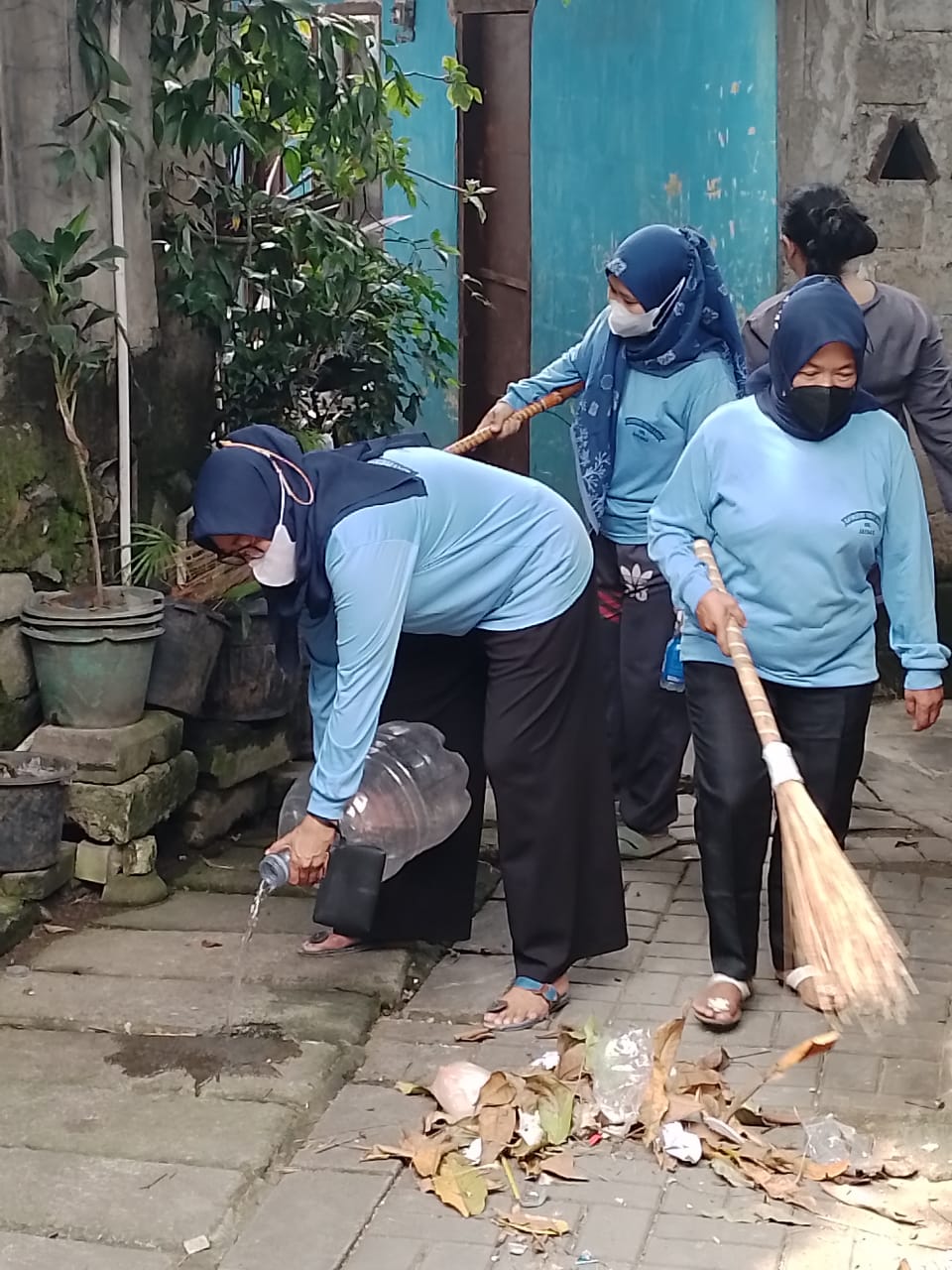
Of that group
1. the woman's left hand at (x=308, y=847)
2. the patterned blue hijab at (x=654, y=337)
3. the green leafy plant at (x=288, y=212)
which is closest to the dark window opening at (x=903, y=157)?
the green leafy plant at (x=288, y=212)

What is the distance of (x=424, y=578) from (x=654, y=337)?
4.82ft

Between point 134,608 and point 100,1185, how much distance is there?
1.95 meters

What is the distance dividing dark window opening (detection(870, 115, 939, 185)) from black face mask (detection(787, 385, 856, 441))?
344 centimetres

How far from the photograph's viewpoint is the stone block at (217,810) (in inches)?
198

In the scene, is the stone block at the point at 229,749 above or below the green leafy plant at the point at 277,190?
below

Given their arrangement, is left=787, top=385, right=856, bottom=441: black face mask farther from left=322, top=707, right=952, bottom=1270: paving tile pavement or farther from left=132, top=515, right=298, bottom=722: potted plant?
left=132, top=515, right=298, bottom=722: potted plant

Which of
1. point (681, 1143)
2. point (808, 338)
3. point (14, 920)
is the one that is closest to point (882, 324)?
point (808, 338)

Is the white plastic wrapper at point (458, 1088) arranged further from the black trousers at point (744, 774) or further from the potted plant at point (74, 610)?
the potted plant at point (74, 610)

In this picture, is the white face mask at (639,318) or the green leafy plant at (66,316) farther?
the white face mask at (639,318)

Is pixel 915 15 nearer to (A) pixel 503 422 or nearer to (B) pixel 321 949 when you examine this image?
(A) pixel 503 422

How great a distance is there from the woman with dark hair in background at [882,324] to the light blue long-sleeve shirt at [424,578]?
1.35 m

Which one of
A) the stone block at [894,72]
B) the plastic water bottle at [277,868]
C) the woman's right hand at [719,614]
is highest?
the stone block at [894,72]

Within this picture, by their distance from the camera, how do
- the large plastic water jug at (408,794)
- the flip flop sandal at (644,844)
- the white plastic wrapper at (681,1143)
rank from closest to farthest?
the white plastic wrapper at (681,1143) < the large plastic water jug at (408,794) < the flip flop sandal at (644,844)

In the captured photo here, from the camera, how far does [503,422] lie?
17.1ft
